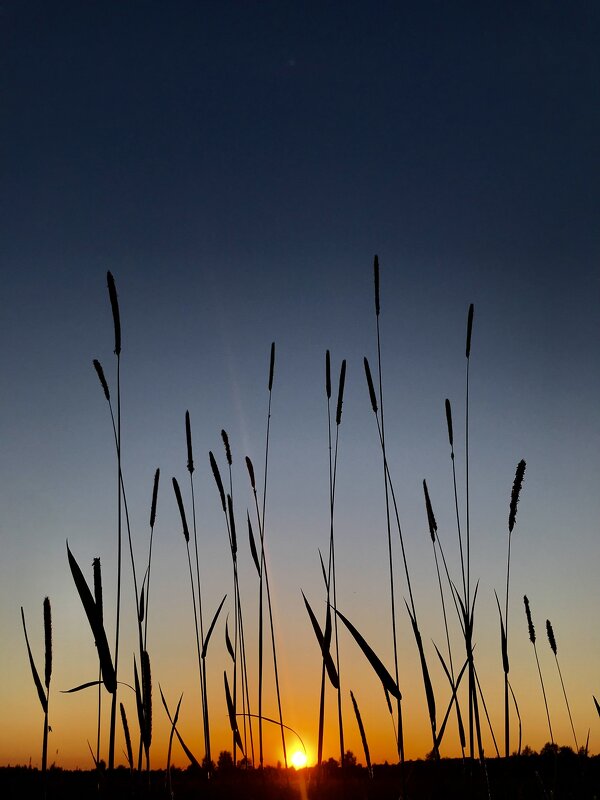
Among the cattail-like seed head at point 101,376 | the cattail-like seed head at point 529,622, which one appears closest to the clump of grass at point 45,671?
the cattail-like seed head at point 101,376

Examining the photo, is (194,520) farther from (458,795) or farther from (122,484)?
(458,795)

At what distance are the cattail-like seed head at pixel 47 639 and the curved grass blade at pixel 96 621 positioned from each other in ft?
1.08

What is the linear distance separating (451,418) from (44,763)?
1.85 metres

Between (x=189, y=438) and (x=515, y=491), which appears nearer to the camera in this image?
(x=515, y=491)

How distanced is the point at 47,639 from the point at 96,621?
41 cm

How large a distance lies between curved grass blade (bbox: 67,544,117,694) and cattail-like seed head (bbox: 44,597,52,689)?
0.33 m

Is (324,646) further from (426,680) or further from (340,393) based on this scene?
(340,393)

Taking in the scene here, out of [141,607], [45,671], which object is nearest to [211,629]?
[141,607]

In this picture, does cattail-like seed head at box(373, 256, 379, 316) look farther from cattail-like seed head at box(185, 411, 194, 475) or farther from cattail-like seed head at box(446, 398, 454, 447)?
cattail-like seed head at box(185, 411, 194, 475)

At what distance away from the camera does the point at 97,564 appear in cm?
146

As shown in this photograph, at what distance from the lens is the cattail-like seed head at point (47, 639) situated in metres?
1.66

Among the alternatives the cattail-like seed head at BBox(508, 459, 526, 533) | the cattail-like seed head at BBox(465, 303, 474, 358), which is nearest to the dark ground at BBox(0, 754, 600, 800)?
the cattail-like seed head at BBox(508, 459, 526, 533)

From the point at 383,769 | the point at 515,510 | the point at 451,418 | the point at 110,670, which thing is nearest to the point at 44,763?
the point at 110,670

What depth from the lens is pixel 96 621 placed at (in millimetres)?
1369
